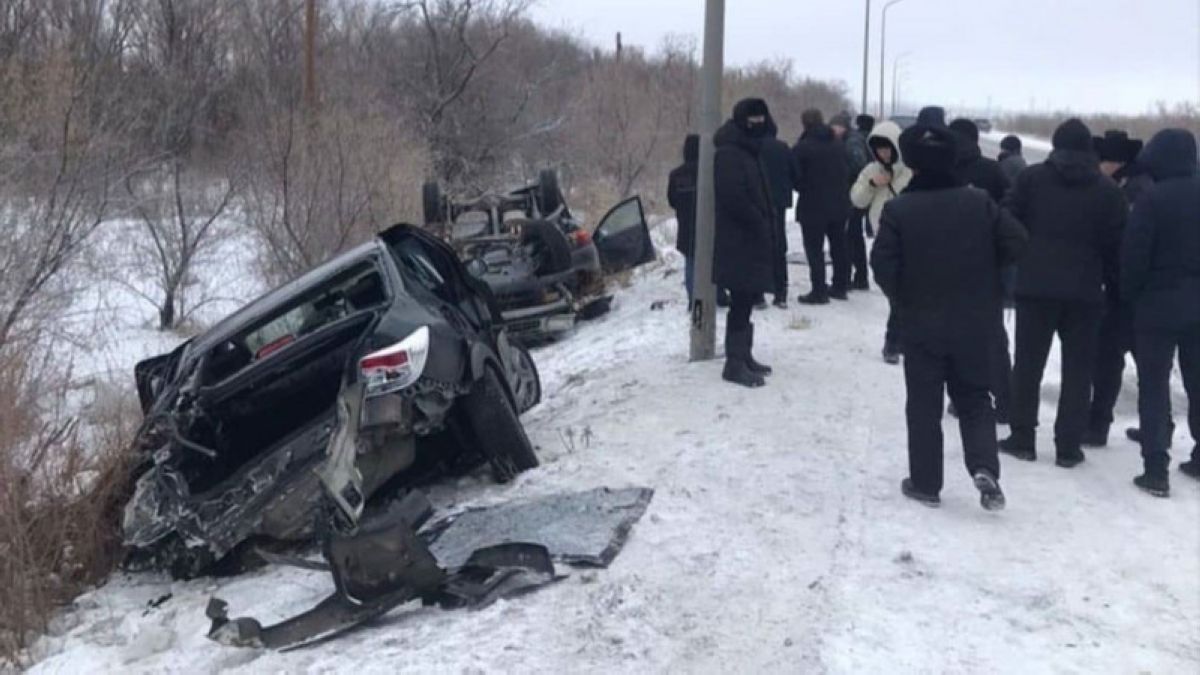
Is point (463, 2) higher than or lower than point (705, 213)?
higher

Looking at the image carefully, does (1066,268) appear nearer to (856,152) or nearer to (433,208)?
(856,152)

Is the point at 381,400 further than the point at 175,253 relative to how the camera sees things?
No

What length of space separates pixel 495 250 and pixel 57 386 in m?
5.99

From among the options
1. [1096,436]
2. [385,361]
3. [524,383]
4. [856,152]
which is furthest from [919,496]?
[856,152]

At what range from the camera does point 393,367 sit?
20.2 ft

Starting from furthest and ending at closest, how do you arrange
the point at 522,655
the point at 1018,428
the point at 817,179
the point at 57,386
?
the point at 817,179 < the point at 57,386 < the point at 1018,428 < the point at 522,655

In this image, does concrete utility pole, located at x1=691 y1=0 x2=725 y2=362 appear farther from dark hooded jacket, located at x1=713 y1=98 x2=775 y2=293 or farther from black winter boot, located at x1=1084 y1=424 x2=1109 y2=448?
black winter boot, located at x1=1084 y1=424 x2=1109 y2=448

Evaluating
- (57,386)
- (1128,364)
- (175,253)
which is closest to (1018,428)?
(1128,364)

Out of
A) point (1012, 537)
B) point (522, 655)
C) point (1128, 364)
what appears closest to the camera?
point (522, 655)

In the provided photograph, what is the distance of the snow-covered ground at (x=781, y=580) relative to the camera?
476 centimetres

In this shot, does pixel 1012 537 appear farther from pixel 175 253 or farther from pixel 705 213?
pixel 175 253

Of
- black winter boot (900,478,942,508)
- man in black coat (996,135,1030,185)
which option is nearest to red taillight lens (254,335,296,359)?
black winter boot (900,478,942,508)

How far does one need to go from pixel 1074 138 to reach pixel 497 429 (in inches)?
140

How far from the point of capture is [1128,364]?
10.5 m
